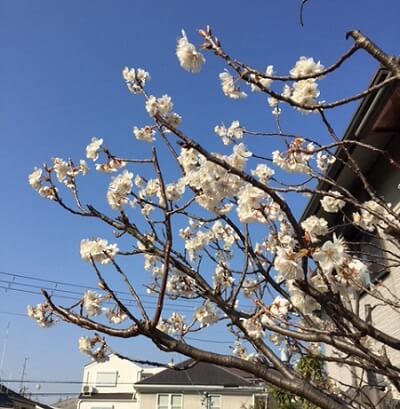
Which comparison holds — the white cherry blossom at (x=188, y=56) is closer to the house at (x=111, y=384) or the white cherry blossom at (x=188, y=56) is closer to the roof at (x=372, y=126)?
the roof at (x=372, y=126)

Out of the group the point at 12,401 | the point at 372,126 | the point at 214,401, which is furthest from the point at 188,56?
the point at 12,401

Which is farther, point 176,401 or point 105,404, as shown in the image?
point 105,404

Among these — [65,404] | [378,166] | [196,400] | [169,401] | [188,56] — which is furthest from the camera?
[65,404]

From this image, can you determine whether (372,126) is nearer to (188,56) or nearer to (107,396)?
(188,56)

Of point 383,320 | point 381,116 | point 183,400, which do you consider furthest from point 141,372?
point 381,116

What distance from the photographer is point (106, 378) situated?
28875 millimetres

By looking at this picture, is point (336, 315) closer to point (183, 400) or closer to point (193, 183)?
point (193, 183)

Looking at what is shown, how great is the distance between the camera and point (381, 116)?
13.9 feet

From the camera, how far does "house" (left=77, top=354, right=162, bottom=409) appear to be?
84.4ft

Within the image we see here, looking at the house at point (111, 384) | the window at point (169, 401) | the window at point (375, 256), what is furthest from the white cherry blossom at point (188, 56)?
the house at point (111, 384)

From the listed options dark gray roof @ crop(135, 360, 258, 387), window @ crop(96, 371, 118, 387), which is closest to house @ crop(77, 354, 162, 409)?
window @ crop(96, 371, 118, 387)

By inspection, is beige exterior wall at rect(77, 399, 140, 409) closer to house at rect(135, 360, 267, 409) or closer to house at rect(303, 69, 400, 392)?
house at rect(135, 360, 267, 409)

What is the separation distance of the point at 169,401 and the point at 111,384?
8735 mm

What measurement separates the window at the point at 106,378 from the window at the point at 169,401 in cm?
837
